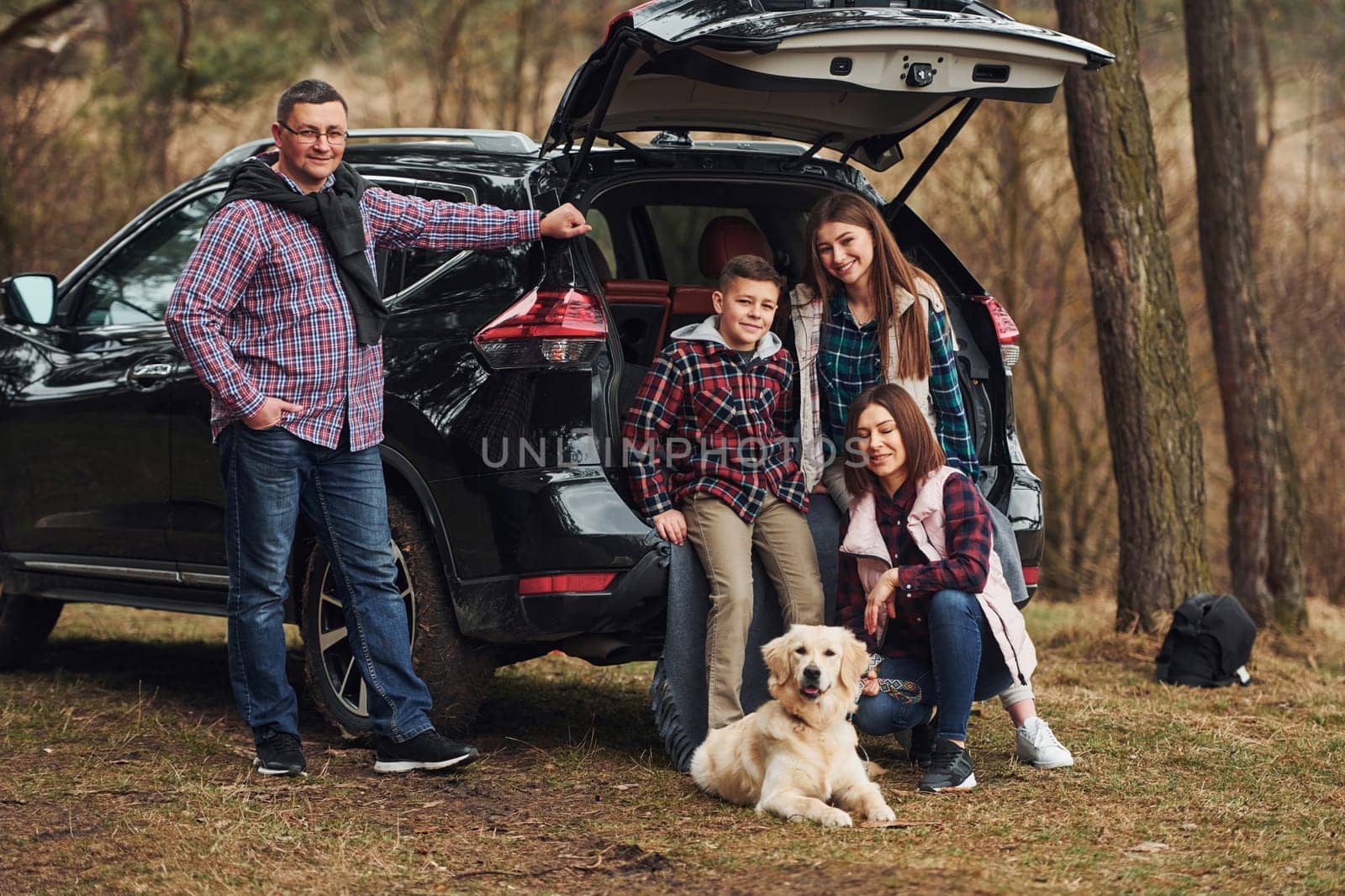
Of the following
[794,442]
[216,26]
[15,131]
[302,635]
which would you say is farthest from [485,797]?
[216,26]

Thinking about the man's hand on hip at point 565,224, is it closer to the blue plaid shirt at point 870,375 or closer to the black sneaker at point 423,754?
the blue plaid shirt at point 870,375

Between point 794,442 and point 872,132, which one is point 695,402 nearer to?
point 794,442

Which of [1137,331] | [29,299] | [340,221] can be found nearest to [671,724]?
[340,221]

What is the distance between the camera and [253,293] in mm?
4492

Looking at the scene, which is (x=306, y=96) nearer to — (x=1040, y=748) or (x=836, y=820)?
(x=836, y=820)

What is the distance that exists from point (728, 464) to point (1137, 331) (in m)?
3.60

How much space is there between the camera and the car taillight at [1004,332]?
5141mm

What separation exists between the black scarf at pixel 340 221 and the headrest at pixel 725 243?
126cm

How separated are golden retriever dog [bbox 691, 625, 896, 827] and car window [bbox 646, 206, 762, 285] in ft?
5.73

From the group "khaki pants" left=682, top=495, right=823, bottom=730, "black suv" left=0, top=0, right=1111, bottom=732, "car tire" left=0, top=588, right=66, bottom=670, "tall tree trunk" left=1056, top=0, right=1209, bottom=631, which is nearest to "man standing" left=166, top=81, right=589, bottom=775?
"black suv" left=0, top=0, right=1111, bottom=732

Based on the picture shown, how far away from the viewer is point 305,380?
14.8ft

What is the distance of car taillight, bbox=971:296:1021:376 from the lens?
514cm

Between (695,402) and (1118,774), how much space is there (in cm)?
171

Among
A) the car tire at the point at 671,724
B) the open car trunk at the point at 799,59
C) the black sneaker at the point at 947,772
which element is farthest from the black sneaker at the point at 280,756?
the open car trunk at the point at 799,59
